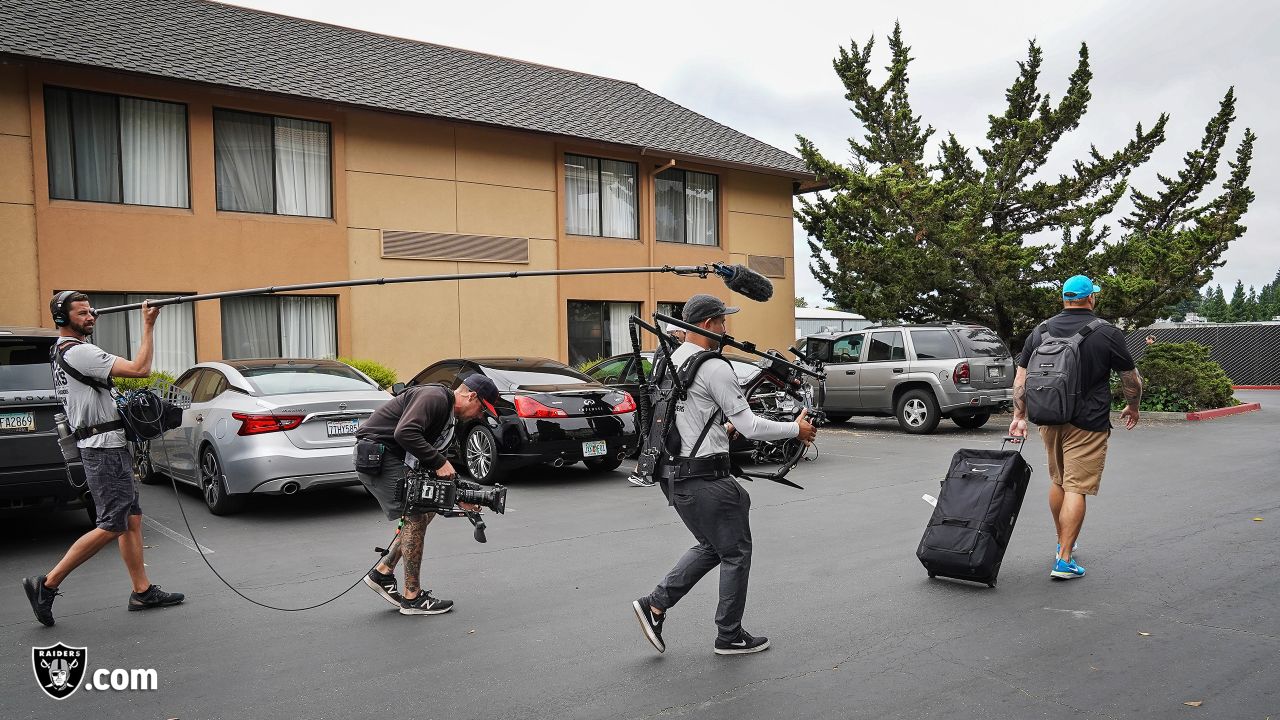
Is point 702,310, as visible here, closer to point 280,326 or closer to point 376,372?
point 376,372

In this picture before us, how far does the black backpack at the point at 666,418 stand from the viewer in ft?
15.0

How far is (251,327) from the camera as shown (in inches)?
586

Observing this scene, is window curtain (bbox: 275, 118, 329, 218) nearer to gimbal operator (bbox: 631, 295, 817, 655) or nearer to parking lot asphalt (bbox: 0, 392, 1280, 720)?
parking lot asphalt (bbox: 0, 392, 1280, 720)

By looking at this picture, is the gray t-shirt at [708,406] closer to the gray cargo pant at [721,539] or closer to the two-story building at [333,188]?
the gray cargo pant at [721,539]

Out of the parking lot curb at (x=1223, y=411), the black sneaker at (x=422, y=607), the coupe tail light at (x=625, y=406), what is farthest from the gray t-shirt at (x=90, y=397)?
the parking lot curb at (x=1223, y=411)

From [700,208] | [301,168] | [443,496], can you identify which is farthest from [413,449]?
[700,208]

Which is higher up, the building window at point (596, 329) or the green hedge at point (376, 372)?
the building window at point (596, 329)

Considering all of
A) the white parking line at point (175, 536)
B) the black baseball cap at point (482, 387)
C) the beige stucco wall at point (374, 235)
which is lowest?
the white parking line at point (175, 536)

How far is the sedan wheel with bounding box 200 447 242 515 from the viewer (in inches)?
336

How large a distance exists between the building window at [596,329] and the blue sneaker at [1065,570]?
42.8 ft

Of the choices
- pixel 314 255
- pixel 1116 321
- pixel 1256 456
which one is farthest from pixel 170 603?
pixel 1116 321

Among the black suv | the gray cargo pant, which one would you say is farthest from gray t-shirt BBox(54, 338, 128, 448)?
the gray cargo pant

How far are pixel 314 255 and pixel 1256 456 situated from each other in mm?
14126

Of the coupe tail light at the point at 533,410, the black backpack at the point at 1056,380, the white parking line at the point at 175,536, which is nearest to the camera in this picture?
the black backpack at the point at 1056,380
